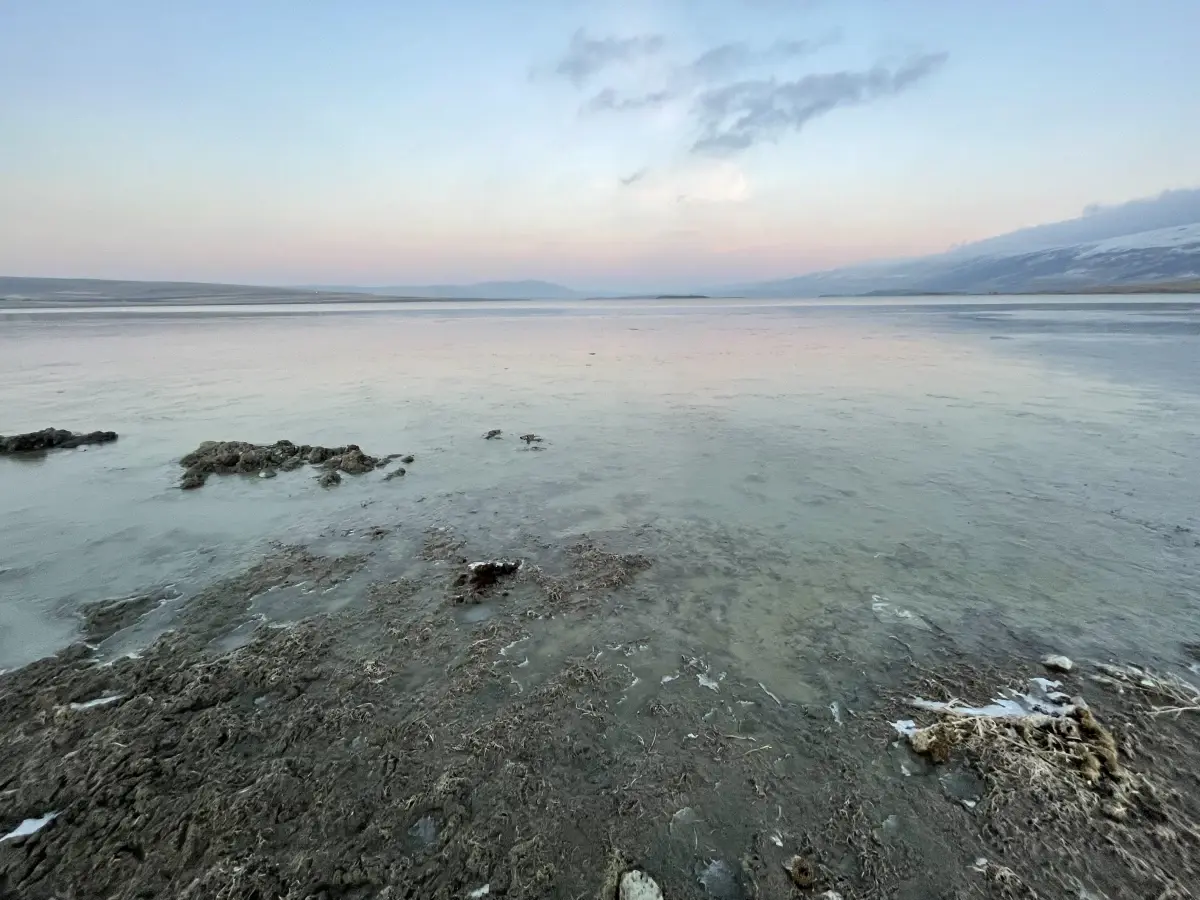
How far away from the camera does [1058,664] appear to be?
4.96 metres

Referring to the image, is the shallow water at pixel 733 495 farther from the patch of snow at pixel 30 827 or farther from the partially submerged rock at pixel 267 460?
the patch of snow at pixel 30 827

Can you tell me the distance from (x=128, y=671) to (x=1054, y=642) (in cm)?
878

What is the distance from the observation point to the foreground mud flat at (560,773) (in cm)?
Result: 330

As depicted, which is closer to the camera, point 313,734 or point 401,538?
point 313,734

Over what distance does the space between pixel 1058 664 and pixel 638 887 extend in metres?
4.35

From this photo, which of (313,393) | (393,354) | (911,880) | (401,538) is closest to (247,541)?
(401,538)

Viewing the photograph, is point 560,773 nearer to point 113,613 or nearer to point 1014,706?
point 1014,706

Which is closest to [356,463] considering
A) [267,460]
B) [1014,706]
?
[267,460]

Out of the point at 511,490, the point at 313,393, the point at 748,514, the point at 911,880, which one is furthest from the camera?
the point at 313,393

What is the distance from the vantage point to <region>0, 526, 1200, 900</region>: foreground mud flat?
330 cm

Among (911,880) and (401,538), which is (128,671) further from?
(911,880)

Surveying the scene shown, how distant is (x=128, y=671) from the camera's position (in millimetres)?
5004

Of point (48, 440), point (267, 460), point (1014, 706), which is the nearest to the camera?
point (1014, 706)

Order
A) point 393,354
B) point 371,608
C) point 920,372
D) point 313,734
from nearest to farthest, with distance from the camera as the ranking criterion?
point 313,734, point 371,608, point 920,372, point 393,354
